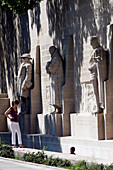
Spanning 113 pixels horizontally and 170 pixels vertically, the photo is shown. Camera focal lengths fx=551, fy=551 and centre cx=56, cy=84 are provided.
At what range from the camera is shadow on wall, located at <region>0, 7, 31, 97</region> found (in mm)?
24472

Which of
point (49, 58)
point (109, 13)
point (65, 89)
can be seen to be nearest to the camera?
point (109, 13)

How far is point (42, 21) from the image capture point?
887 inches

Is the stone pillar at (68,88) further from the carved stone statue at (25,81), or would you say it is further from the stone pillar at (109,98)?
the carved stone statue at (25,81)

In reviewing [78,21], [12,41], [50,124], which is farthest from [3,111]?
[78,21]

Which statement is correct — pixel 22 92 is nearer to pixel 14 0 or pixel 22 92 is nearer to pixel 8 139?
pixel 8 139

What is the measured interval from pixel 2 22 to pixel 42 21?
550 centimetres

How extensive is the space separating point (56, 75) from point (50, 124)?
1.98 m

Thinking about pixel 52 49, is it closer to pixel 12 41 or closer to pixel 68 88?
pixel 68 88

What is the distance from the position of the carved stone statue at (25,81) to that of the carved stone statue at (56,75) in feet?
8.07

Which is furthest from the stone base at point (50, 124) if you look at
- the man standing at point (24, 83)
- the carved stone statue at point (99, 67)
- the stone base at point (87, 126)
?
the carved stone statue at point (99, 67)

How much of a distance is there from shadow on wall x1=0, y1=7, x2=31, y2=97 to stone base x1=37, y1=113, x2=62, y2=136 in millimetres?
3448

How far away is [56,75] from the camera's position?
2067cm

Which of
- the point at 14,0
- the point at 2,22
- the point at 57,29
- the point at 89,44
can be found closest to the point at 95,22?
the point at 89,44

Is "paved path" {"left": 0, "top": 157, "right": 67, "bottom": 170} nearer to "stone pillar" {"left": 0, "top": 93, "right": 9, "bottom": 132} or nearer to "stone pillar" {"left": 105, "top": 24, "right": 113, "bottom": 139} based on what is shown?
"stone pillar" {"left": 105, "top": 24, "right": 113, "bottom": 139}
